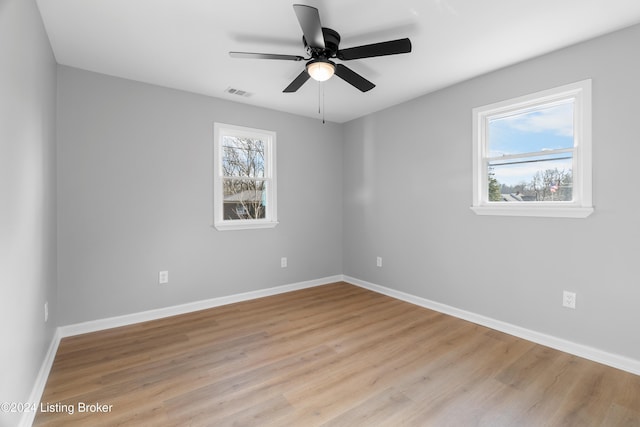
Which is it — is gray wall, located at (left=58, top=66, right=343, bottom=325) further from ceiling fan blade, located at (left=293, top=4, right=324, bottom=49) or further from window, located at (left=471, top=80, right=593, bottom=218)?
window, located at (left=471, top=80, right=593, bottom=218)

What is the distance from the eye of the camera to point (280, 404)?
1.88m

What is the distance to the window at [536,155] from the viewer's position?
8.15 feet

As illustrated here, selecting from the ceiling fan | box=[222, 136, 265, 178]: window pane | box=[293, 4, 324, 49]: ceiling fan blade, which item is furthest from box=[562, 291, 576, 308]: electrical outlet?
box=[222, 136, 265, 178]: window pane

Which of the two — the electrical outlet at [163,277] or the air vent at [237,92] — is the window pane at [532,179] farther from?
the electrical outlet at [163,277]

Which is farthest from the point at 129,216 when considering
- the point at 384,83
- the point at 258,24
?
the point at 384,83

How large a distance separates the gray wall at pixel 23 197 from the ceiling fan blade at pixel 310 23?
1.40 metres

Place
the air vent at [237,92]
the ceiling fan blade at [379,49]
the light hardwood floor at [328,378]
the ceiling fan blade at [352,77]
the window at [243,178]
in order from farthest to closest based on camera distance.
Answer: the window at [243,178] → the air vent at [237,92] → the ceiling fan blade at [352,77] → the ceiling fan blade at [379,49] → the light hardwood floor at [328,378]

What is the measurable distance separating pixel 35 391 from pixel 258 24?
287 cm

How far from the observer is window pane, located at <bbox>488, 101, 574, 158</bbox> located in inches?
103

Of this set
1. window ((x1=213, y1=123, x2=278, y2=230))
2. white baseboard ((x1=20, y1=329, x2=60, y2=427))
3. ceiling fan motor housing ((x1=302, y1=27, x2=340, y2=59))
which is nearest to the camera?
white baseboard ((x1=20, y1=329, x2=60, y2=427))

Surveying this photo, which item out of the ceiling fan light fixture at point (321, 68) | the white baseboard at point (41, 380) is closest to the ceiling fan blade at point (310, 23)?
the ceiling fan light fixture at point (321, 68)

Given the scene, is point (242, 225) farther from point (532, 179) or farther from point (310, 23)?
point (532, 179)

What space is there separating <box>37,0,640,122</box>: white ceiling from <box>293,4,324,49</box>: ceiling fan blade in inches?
9.4

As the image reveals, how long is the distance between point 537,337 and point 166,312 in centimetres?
372
